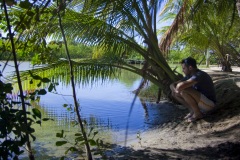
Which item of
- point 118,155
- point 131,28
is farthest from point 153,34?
point 118,155

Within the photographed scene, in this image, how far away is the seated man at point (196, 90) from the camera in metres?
5.27

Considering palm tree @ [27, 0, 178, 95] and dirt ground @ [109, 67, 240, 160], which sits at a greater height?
palm tree @ [27, 0, 178, 95]

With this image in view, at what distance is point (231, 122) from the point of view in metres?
4.83

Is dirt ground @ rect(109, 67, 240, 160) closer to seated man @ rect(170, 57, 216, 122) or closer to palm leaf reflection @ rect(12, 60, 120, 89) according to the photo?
seated man @ rect(170, 57, 216, 122)

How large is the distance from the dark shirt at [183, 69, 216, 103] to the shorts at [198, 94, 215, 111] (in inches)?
3.2

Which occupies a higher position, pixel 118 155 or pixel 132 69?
pixel 132 69

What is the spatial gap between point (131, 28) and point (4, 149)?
5.22 m

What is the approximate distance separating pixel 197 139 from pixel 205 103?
111 cm

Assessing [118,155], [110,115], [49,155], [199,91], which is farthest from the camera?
[110,115]

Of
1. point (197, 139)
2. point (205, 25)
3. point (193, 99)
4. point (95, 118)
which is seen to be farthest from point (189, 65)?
point (205, 25)

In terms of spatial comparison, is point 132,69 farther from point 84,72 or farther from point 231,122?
point 231,122

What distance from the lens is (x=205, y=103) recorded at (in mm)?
5352

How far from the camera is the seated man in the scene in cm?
527

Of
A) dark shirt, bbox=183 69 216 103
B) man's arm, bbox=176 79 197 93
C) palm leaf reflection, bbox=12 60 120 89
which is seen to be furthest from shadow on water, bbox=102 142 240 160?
palm leaf reflection, bbox=12 60 120 89
